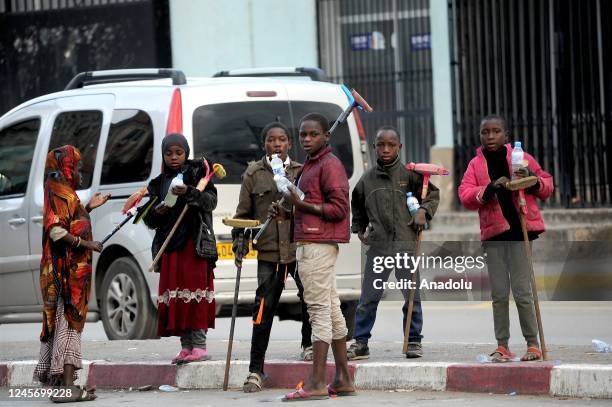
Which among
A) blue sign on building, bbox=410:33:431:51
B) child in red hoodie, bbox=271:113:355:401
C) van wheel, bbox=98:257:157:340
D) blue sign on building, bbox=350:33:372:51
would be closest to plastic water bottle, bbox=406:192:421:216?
child in red hoodie, bbox=271:113:355:401

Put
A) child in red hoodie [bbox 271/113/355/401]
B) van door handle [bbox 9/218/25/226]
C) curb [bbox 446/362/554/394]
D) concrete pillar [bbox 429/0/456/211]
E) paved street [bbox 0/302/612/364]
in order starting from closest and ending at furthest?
child in red hoodie [bbox 271/113/355/401] → curb [bbox 446/362/554/394] → paved street [bbox 0/302/612/364] → van door handle [bbox 9/218/25/226] → concrete pillar [bbox 429/0/456/211]

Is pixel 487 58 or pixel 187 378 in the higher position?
pixel 487 58

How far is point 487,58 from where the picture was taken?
62.6 ft

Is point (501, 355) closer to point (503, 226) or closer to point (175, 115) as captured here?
point (503, 226)

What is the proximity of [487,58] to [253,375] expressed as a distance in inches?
433

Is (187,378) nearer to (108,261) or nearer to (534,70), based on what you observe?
(108,261)

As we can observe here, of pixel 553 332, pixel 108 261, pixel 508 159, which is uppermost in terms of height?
pixel 508 159

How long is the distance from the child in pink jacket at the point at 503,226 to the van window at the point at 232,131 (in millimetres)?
2419

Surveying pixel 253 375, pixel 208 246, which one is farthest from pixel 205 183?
pixel 253 375

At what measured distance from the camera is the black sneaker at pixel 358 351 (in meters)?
9.34

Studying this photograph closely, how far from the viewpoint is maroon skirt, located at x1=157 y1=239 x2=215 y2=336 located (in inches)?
364

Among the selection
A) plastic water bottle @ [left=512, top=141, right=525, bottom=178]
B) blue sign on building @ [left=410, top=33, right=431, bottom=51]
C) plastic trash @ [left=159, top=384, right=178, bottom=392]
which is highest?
blue sign on building @ [left=410, top=33, right=431, bottom=51]

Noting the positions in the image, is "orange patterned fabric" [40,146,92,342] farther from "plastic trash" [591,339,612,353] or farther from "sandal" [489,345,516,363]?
"plastic trash" [591,339,612,353]

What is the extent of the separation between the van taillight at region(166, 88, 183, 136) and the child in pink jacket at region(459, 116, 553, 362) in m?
2.65
